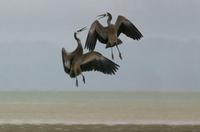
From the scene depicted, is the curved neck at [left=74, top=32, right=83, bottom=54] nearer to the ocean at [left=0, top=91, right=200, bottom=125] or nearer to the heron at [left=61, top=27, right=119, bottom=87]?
the heron at [left=61, top=27, right=119, bottom=87]

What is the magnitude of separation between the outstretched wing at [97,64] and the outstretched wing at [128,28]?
563 mm

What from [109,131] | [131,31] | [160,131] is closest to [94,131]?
[109,131]

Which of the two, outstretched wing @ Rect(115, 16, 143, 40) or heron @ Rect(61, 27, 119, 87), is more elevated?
outstretched wing @ Rect(115, 16, 143, 40)

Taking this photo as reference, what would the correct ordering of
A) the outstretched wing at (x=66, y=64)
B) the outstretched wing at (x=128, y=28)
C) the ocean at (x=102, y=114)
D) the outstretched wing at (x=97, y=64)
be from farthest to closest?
the ocean at (x=102, y=114) → the outstretched wing at (x=128, y=28) → the outstretched wing at (x=97, y=64) → the outstretched wing at (x=66, y=64)

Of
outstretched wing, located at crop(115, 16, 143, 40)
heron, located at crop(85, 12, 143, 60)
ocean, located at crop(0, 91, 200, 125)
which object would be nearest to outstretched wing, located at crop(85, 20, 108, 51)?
heron, located at crop(85, 12, 143, 60)

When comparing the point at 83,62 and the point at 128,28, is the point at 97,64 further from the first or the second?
the point at 128,28

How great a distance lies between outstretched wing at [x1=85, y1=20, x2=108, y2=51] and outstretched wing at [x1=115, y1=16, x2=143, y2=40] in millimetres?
328

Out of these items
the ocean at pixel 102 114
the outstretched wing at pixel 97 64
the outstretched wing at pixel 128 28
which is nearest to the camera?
the outstretched wing at pixel 97 64

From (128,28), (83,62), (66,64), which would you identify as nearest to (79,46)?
(83,62)

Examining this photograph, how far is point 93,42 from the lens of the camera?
11281 mm

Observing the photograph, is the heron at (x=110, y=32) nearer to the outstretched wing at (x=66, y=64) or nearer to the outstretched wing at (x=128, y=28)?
the outstretched wing at (x=128, y=28)

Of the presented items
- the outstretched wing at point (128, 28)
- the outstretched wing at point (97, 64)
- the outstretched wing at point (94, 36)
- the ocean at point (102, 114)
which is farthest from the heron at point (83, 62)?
the ocean at point (102, 114)

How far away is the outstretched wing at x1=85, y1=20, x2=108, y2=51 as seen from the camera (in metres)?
11.3

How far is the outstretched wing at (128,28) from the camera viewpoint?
11506 mm
